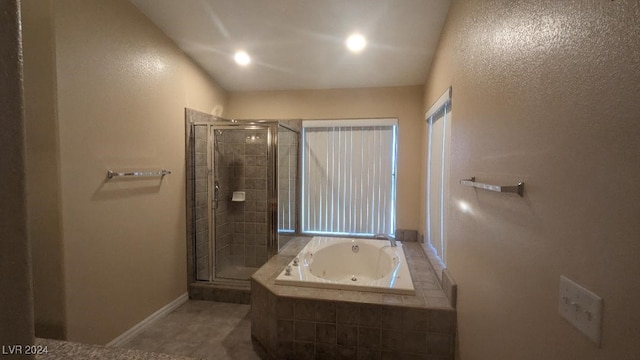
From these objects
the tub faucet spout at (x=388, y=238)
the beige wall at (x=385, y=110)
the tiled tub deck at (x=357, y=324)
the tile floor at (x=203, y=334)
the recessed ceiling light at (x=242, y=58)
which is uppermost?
the recessed ceiling light at (x=242, y=58)

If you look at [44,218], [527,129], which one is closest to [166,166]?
[44,218]

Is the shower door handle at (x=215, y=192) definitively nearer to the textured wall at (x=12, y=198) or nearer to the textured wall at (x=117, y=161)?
the textured wall at (x=117, y=161)

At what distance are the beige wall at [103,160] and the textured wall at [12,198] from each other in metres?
1.73

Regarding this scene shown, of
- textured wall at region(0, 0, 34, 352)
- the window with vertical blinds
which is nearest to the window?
the window with vertical blinds

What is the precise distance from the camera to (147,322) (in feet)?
7.50

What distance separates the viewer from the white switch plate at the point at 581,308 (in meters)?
0.63

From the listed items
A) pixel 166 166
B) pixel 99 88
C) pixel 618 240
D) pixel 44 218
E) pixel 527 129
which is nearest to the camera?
pixel 618 240

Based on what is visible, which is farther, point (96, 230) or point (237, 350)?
point (237, 350)

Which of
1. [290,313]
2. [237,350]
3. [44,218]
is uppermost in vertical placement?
[44,218]

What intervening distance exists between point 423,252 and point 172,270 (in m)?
2.50

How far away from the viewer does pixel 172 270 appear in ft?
8.48

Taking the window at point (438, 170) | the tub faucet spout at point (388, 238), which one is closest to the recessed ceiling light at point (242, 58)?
the window at point (438, 170)

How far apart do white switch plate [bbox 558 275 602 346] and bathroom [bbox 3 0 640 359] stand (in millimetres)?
18

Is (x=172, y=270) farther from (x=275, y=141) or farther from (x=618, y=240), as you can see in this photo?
(x=618, y=240)
